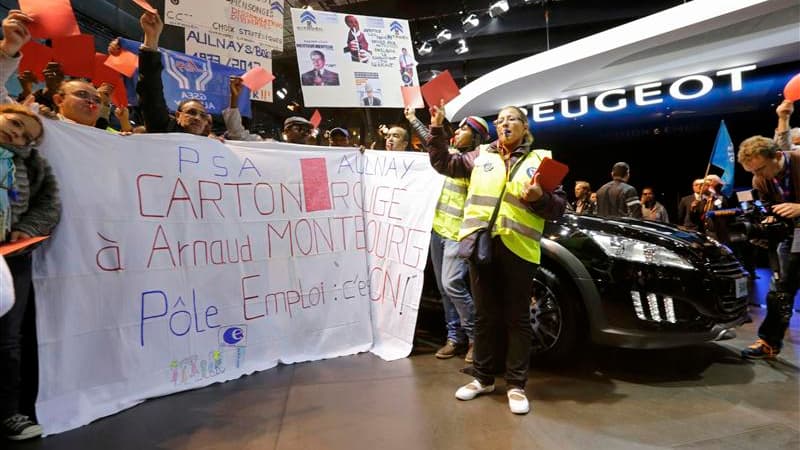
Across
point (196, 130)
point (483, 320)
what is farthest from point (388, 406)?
point (196, 130)

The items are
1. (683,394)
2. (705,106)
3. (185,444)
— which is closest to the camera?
(185,444)

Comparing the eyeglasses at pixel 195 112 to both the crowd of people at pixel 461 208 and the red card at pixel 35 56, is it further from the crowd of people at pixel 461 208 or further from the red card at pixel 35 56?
the red card at pixel 35 56

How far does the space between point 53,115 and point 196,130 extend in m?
0.90

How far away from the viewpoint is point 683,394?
2.63 meters

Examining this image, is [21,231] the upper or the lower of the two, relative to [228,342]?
upper

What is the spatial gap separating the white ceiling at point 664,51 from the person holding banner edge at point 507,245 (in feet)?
20.4

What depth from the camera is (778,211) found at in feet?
10.1

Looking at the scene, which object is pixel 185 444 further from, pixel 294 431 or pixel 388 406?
pixel 388 406

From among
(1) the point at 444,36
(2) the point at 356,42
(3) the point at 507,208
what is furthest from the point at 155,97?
(1) the point at 444,36

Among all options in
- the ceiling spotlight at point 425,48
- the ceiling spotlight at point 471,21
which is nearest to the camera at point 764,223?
the ceiling spotlight at point 471,21

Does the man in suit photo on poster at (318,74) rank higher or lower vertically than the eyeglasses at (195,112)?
higher

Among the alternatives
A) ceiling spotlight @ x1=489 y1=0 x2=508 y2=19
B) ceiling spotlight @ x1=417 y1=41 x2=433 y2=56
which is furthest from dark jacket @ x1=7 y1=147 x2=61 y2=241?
ceiling spotlight @ x1=417 y1=41 x2=433 y2=56

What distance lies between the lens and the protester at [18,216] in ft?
6.88

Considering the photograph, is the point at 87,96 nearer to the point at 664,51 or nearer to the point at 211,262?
the point at 211,262
